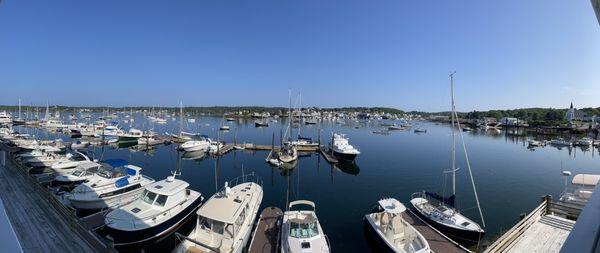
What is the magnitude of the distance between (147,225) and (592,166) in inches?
2489

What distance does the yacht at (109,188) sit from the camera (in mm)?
19359

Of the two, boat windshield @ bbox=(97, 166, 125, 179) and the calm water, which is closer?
boat windshield @ bbox=(97, 166, 125, 179)

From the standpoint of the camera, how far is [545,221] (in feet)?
48.2

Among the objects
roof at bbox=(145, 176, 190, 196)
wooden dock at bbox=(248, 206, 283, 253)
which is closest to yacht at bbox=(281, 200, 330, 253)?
wooden dock at bbox=(248, 206, 283, 253)

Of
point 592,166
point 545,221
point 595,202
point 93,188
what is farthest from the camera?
point 592,166

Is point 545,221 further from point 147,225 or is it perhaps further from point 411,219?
point 147,225

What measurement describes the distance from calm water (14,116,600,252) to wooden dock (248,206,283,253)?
370cm

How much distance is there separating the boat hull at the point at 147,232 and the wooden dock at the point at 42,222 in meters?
3.05

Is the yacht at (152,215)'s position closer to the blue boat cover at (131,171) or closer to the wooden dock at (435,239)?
the blue boat cover at (131,171)

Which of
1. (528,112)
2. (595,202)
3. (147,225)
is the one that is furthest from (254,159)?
(528,112)

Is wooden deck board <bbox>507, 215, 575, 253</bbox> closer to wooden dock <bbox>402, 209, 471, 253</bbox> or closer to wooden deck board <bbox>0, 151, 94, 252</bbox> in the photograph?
wooden dock <bbox>402, 209, 471, 253</bbox>

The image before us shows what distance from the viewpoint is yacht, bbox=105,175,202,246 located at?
1522 centimetres

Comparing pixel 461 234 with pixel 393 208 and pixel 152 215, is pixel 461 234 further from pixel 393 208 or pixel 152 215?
pixel 152 215

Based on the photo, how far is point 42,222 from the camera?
39.6 feet
